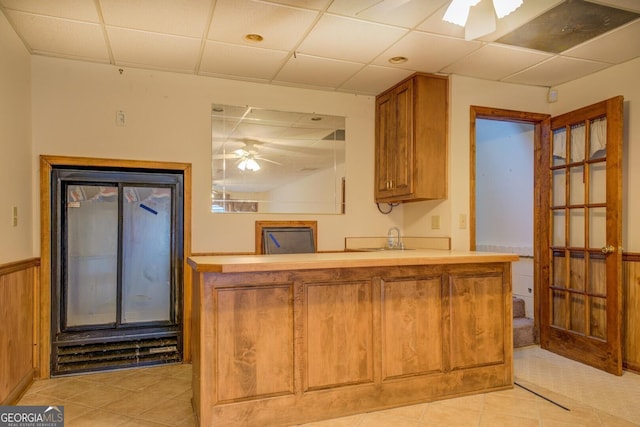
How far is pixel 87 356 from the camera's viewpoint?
3.27 m

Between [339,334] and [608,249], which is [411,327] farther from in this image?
[608,249]

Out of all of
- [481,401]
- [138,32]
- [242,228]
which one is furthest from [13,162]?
[481,401]

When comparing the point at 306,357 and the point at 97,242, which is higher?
the point at 97,242

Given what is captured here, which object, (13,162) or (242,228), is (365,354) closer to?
(242,228)

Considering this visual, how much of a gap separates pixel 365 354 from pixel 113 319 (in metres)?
2.16

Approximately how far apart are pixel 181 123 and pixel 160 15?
114 centimetres

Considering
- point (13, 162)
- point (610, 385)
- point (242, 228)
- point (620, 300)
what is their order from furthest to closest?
point (242, 228) < point (620, 300) < point (610, 385) < point (13, 162)

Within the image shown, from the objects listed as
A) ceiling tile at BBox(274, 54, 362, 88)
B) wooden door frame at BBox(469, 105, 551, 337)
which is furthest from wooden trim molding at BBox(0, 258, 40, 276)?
wooden door frame at BBox(469, 105, 551, 337)

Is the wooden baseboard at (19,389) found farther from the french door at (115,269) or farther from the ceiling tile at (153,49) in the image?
the ceiling tile at (153,49)

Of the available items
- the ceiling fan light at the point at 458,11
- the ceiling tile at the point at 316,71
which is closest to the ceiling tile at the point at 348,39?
the ceiling tile at the point at 316,71

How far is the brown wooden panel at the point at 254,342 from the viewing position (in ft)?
7.26

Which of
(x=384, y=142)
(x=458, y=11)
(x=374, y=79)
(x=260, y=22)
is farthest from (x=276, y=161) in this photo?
(x=458, y=11)

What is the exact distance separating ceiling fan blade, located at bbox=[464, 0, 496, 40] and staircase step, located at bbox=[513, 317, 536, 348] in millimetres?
2832

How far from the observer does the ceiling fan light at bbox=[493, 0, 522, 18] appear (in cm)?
234
